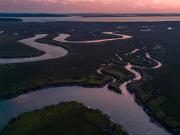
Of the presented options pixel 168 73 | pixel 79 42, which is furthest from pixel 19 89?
pixel 79 42

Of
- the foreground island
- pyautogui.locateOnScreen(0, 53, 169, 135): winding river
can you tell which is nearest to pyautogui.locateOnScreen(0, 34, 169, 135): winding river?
pyautogui.locateOnScreen(0, 53, 169, 135): winding river

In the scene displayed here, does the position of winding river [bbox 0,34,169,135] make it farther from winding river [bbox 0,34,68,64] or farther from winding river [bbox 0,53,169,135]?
winding river [bbox 0,34,68,64]

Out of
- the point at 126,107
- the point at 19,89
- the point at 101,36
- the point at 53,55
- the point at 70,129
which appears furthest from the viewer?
the point at 101,36

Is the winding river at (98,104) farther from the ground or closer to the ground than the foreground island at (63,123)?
closer to the ground

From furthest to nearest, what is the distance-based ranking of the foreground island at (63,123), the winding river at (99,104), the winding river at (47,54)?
the winding river at (47,54)
the winding river at (99,104)
the foreground island at (63,123)

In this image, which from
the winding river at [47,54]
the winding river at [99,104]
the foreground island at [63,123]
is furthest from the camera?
the winding river at [47,54]

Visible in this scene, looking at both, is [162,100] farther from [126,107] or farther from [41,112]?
[41,112]

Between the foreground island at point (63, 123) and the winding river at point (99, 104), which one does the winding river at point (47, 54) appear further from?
the foreground island at point (63, 123)

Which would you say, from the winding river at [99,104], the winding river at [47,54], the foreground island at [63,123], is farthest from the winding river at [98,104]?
the winding river at [47,54]
